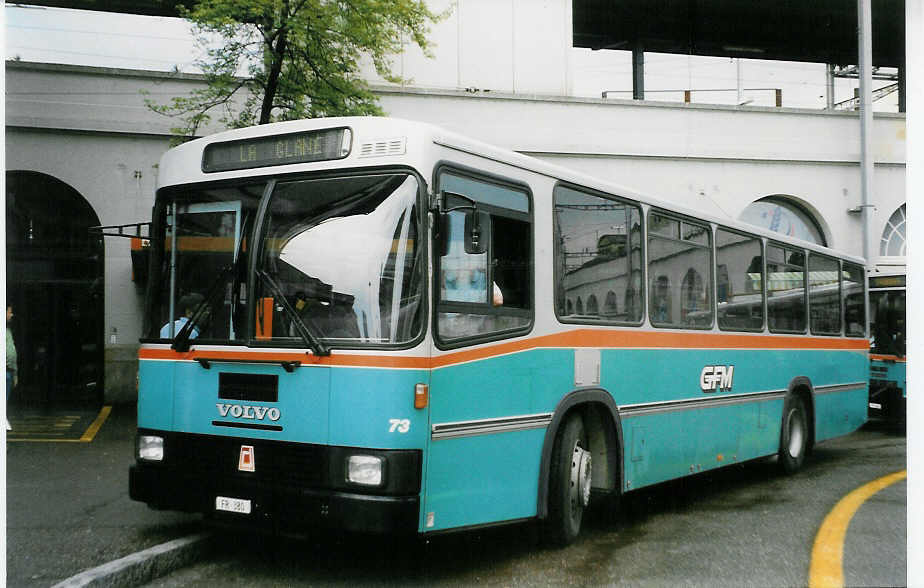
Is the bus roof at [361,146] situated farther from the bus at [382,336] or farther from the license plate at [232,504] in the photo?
the license plate at [232,504]

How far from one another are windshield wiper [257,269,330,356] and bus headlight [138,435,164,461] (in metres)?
Result: 1.36

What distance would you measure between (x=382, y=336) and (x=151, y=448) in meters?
1.95

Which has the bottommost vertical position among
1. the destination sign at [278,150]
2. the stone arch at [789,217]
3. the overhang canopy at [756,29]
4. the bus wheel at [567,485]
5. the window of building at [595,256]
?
the bus wheel at [567,485]

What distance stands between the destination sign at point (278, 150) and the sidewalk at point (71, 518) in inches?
90.8

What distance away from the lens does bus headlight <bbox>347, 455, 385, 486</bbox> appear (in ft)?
17.8

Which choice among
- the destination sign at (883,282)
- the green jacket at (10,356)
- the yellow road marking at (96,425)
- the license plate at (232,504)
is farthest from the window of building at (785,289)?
the green jacket at (10,356)

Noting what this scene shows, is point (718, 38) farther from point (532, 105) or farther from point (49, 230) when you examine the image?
point (49, 230)

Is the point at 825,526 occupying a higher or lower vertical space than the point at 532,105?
lower

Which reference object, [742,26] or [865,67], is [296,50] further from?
[865,67]

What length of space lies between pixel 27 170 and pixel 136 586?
959 cm

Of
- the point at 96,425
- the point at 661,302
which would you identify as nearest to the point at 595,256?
the point at 661,302

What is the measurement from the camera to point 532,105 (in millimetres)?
18703

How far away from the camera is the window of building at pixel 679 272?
27.3ft

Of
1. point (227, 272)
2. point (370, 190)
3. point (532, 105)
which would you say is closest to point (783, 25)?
point (370, 190)
